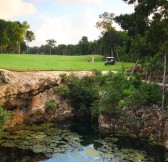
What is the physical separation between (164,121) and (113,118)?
637cm

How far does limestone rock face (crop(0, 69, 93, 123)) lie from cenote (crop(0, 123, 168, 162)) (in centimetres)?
339

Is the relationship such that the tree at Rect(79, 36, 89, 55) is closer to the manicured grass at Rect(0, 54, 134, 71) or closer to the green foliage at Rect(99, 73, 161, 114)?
the manicured grass at Rect(0, 54, 134, 71)

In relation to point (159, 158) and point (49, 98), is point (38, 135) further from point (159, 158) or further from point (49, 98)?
point (159, 158)

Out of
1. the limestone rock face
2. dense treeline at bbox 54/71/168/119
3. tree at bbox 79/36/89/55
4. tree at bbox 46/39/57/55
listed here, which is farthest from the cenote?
tree at bbox 46/39/57/55

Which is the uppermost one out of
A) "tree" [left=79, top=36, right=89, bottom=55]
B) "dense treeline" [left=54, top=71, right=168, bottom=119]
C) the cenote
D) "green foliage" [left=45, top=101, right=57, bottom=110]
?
"tree" [left=79, top=36, right=89, bottom=55]

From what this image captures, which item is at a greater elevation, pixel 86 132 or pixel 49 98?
pixel 49 98

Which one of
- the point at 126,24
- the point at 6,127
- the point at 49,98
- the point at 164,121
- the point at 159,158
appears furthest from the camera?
the point at 126,24

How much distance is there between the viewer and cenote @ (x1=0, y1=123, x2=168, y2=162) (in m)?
22.8

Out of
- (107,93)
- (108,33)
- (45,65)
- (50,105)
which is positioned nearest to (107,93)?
(107,93)

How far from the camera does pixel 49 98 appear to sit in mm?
36656

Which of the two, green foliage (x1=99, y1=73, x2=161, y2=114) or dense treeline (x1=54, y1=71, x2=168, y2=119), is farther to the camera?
dense treeline (x1=54, y1=71, x2=168, y2=119)

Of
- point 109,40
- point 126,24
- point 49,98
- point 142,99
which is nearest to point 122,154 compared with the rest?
point 142,99

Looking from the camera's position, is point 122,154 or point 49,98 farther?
point 49,98

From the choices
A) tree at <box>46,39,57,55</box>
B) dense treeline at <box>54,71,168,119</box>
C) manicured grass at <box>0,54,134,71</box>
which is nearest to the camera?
dense treeline at <box>54,71,168,119</box>
